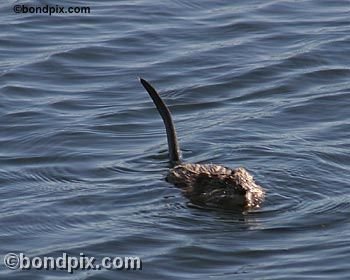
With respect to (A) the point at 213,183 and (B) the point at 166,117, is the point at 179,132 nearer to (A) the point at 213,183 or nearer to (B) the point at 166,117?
(B) the point at 166,117

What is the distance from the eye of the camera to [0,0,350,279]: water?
11289 mm

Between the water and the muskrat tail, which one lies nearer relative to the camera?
the water

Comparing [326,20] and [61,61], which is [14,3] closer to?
[61,61]

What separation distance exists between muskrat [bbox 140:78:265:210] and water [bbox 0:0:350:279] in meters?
0.13

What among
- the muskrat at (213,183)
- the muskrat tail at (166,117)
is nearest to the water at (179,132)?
the muskrat at (213,183)

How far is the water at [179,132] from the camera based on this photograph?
1129cm

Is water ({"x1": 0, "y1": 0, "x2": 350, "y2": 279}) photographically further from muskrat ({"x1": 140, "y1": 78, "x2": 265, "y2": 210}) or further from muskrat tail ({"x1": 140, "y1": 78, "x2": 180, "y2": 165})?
muskrat tail ({"x1": 140, "y1": 78, "x2": 180, "y2": 165})

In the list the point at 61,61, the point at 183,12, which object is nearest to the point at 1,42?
the point at 61,61

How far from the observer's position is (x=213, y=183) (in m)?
12.5

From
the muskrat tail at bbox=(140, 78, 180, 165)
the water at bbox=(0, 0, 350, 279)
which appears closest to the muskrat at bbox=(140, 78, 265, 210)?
the muskrat tail at bbox=(140, 78, 180, 165)

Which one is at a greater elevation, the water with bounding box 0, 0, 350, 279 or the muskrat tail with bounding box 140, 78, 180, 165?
the muskrat tail with bounding box 140, 78, 180, 165

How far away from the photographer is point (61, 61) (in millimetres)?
16531

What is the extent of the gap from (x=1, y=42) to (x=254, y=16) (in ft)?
9.91

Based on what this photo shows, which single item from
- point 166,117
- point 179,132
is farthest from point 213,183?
point 179,132
